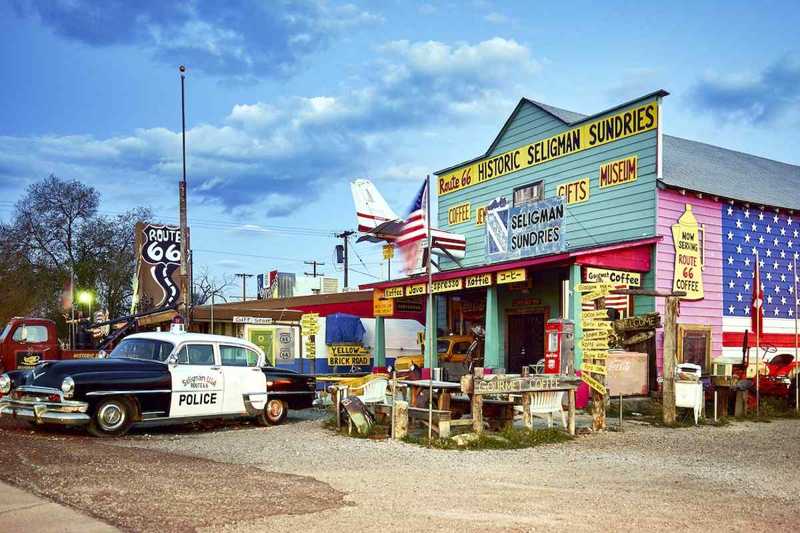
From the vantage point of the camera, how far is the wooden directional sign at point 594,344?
1354 cm

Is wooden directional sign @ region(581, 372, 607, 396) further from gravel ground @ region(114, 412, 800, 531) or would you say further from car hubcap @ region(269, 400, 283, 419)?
car hubcap @ region(269, 400, 283, 419)

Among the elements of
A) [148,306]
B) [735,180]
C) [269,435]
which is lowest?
[269,435]

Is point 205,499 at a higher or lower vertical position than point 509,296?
lower

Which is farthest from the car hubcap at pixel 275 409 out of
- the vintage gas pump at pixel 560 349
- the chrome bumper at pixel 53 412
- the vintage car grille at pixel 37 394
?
the vintage gas pump at pixel 560 349

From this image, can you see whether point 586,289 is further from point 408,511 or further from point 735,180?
point 735,180

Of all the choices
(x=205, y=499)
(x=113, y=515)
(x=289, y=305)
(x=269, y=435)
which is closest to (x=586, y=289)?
(x=269, y=435)

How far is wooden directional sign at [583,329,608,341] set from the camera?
44.2 ft

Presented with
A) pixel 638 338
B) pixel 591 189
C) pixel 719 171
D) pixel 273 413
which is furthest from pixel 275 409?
pixel 719 171

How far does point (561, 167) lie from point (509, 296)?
391cm

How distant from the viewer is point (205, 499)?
23.6 ft

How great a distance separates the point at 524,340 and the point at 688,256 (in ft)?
17.4

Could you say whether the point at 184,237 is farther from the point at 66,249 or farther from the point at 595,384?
the point at 66,249

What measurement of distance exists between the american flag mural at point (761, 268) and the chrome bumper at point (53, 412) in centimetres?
1514

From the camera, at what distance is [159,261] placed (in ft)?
76.1
